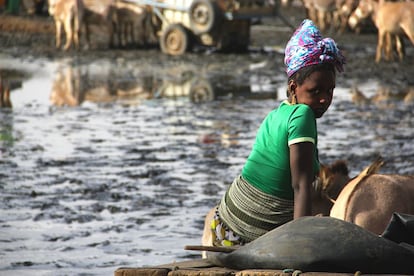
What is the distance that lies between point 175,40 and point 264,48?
3014mm

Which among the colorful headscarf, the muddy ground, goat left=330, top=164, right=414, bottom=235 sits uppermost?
the colorful headscarf

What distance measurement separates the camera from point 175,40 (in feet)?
83.5

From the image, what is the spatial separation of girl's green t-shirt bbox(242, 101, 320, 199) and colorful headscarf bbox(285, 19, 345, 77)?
15 centimetres

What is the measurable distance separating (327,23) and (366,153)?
25592 millimetres

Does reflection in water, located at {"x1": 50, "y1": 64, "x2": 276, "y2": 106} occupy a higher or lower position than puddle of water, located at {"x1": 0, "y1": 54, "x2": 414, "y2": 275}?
lower

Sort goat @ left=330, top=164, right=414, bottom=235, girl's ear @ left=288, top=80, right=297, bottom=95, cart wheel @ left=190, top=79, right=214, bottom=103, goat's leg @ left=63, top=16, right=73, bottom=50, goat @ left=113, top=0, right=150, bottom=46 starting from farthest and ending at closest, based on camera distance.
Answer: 1. goat @ left=113, top=0, right=150, bottom=46
2. goat's leg @ left=63, top=16, right=73, bottom=50
3. cart wheel @ left=190, top=79, right=214, bottom=103
4. goat @ left=330, top=164, right=414, bottom=235
5. girl's ear @ left=288, top=80, right=297, bottom=95

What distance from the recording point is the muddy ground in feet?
69.2

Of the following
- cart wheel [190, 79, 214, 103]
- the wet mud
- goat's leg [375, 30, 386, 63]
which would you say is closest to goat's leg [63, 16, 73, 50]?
the wet mud

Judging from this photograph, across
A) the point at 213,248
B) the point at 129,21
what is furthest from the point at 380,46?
the point at 213,248

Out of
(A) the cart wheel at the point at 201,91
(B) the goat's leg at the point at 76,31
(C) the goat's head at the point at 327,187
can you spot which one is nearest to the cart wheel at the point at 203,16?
(B) the goat's leg at the point at 76,31

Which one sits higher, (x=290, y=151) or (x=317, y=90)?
(x=317, y=90)

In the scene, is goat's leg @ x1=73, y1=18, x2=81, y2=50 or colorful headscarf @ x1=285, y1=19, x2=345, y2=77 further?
goat's leg @ x1=73, y1=18, x2=81, y2=50

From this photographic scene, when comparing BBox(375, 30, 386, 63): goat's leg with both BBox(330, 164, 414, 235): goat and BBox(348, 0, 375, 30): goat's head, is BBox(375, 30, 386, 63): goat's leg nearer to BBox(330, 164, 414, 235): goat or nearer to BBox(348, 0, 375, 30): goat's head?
BBox(348, 0, 375, 30): goat's head

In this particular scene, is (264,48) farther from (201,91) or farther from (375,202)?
(375,202)
